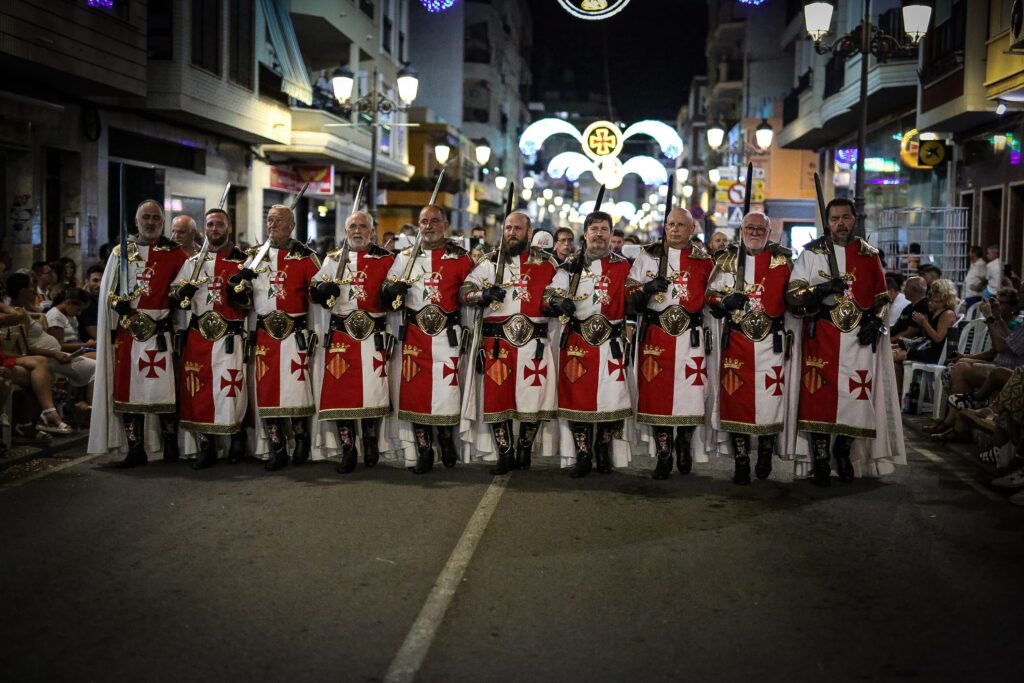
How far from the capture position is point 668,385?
26.9 ft

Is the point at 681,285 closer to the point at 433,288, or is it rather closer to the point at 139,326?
the point at 433,288

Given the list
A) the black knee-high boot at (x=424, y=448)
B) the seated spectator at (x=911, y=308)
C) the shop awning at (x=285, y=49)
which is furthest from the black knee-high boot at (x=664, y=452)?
the shop awning at (x=285, y=49)

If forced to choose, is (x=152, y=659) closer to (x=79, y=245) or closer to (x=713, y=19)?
(x=79, y=245)

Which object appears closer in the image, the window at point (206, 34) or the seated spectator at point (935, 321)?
the seated spectator at point (935, 321)

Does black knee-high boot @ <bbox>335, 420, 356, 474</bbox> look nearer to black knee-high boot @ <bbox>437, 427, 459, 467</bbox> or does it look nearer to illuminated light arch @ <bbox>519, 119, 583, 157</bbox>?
black knee-high boot @ <bbox>437, 427, 459, 467</bbox>

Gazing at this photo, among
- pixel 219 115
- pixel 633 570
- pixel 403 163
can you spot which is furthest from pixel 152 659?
pixel 403 163

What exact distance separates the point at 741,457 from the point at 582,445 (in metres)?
1.17

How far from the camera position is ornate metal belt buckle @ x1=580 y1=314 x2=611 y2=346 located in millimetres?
8344

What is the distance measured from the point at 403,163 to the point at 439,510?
3086 cm

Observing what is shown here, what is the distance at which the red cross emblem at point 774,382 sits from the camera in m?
8.08

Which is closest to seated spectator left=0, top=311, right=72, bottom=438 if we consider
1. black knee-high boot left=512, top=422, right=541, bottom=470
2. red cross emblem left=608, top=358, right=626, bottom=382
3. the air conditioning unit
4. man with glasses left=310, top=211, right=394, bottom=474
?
man with glasses left=310, top=211, right=394, bottom=474

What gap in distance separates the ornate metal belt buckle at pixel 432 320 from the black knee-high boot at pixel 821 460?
2.86 metres

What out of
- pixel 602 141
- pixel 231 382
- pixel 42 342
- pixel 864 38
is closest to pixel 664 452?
pixel 231 382

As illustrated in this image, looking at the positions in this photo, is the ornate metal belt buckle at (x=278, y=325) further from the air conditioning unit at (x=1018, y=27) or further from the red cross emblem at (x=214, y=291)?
the air conditioning unit at (x=1018, y=27)
